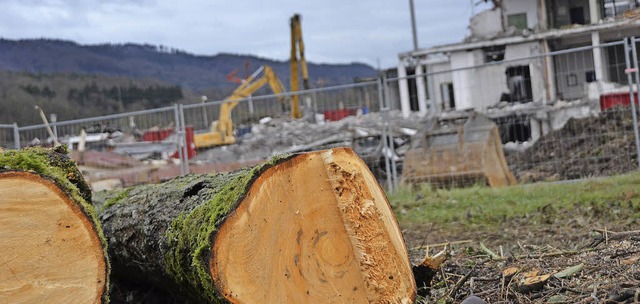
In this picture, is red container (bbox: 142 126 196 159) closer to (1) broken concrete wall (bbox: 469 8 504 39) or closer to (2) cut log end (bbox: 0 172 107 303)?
(2) cut log end (bbox: 0 172 107 303)

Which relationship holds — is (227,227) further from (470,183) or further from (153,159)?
(153,159)

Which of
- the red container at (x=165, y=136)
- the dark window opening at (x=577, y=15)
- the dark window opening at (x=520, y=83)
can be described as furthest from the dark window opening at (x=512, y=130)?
the dark window opening at (x=577, y=15)

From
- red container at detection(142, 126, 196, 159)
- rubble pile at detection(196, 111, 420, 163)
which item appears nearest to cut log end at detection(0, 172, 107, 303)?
rubble pile at detection(196, 111, 420, 163)

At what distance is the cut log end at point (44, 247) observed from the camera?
11.4ft

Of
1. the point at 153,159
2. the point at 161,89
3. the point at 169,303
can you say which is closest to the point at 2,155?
the point at 169,303

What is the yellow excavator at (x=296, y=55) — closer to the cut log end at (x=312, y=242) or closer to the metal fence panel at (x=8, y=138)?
the metal fence panel at (x=8, y=138)

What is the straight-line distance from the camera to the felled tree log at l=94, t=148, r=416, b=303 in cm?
370

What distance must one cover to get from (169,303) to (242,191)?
1.75 metres

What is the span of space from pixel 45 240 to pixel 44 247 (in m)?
0.03

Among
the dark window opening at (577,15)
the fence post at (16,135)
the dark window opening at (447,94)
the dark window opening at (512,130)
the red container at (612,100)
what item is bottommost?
the dark window opening at (512,130)

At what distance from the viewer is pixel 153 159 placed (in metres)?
15.9

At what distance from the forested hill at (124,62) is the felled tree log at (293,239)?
58537 millimetres

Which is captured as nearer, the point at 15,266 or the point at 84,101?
the point at 15,266

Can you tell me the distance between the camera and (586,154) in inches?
476
